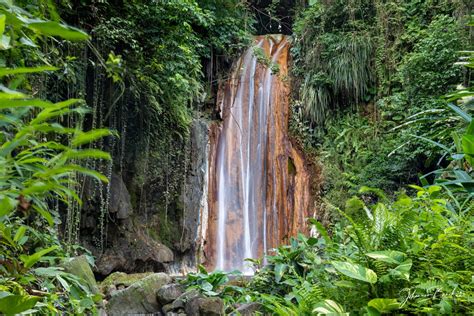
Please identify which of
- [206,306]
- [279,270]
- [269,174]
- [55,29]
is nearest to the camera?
[55,29]

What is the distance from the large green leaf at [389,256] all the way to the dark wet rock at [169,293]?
416 centimetres

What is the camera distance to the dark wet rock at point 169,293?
538 cm

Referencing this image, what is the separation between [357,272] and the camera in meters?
1.58

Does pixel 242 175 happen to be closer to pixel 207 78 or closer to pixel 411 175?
pixel 207 78

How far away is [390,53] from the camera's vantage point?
9.95 meters

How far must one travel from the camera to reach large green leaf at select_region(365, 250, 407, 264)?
1.55 m

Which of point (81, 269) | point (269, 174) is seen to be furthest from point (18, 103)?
point (269, 174)

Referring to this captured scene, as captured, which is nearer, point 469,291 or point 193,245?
point 469,291

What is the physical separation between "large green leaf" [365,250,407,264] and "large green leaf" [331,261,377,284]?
6 centimetres

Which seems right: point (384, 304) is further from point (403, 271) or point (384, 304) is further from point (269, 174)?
point (269, 174)

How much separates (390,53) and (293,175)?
3.66 metres

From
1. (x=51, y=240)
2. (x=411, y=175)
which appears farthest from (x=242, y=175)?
(x=51, y=240)

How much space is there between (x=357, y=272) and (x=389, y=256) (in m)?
0.13

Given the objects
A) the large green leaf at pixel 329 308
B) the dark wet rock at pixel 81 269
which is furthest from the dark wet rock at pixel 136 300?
the large green leaf at pixel 329 308
